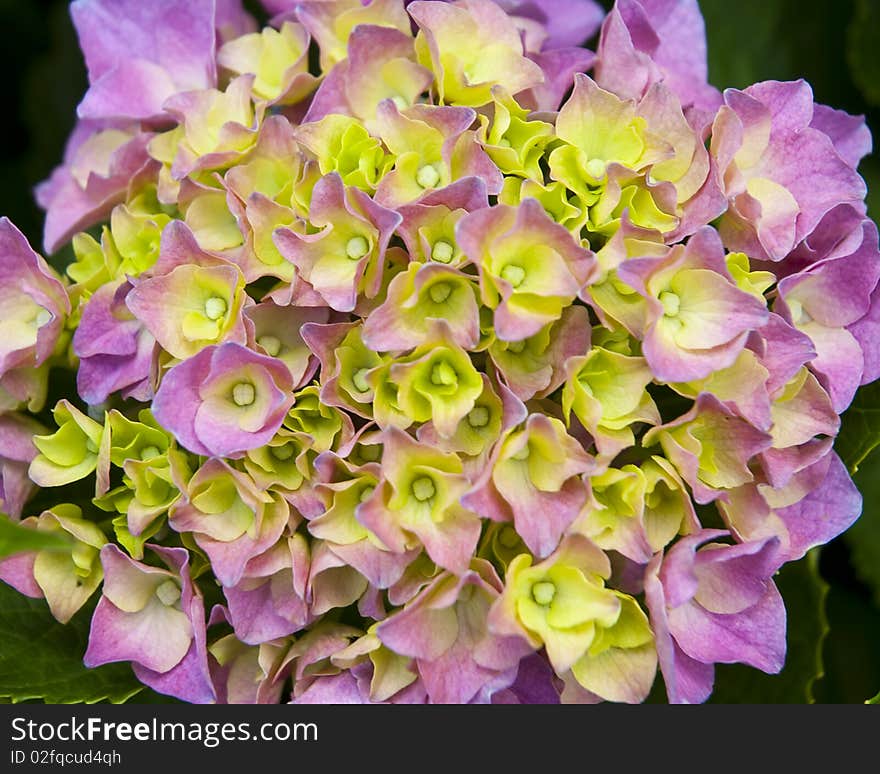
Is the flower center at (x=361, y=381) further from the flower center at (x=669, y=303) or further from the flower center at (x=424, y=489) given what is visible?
the flower center at (x=669, y=303)

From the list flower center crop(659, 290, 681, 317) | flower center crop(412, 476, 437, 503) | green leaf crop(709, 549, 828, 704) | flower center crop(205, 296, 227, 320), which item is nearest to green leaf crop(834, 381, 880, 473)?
green leaf crop(709, 549, 828, 704)

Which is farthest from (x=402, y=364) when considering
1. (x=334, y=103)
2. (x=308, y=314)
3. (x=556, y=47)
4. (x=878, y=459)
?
(x=878, y=459)

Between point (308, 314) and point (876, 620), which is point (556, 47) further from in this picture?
point (876, 620)

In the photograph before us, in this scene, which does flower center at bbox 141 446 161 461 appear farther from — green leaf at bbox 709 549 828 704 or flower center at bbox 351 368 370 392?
green leaf at bbox 709 549 828 704

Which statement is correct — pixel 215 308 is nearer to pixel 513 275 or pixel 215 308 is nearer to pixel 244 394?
pixel 244 394

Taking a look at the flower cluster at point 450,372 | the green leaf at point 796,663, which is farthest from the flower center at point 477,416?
the green leaf at point 796,663

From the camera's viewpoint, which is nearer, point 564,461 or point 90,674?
point 564,461
